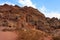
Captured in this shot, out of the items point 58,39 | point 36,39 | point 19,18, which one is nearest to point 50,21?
point 19,18

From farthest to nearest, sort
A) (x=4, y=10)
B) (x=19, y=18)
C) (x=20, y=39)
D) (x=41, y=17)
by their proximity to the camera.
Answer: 1. (x=41, y=17)
2. (x=4, y=10)
3. (x=19, y=18)
4. (x=20, y=39)

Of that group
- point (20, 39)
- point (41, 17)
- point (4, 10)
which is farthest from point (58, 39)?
point (41, 17)

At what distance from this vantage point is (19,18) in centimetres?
5762

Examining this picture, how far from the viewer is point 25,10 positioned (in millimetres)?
77312

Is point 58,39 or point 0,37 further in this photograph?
point 58,39

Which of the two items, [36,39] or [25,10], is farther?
[25,10]

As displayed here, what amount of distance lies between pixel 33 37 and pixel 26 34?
644 millimetres

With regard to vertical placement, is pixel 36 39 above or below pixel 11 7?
below

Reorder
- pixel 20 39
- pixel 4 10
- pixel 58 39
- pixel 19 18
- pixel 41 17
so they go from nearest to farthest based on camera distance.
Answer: pixel 20 39
pixel 58 39
pixel 19 18
pixel 4 10
pixel 41 17

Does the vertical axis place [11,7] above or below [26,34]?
above

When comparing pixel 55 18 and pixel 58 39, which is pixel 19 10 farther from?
pixel 58 39

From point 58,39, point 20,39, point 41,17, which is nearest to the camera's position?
point 20,39

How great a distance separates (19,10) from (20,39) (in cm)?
5858

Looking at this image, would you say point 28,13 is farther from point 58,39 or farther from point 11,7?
point 58,39
